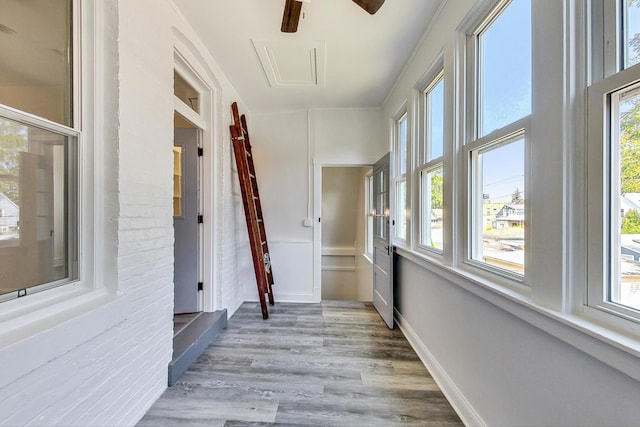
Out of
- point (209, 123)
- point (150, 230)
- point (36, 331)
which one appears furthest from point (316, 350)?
point (209, 123)

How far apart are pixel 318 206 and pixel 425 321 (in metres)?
2.04

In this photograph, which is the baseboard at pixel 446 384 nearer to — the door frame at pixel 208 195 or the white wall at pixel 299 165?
the white wall at pixel 299 165

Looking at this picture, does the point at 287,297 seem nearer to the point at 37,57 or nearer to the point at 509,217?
the point at 509,217

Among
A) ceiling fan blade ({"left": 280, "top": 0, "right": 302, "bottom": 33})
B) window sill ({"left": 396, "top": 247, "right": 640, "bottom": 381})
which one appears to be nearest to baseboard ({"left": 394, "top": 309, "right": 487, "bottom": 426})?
window sill ({"left": 396, "top": 247, "right": 640, "bottom": 381})

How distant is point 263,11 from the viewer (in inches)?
76.4

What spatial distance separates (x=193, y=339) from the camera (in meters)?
2.22

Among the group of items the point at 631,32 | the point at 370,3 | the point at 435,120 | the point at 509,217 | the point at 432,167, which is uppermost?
the point at 370,3

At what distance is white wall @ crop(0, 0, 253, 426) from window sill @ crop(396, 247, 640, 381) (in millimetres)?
1930

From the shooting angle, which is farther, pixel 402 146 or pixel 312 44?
pixel 402 146

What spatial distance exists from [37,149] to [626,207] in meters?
2.29

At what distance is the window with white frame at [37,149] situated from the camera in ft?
3.45

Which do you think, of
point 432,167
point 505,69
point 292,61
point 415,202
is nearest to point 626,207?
point 505,69

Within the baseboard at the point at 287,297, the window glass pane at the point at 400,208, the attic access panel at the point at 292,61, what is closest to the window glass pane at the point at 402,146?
the window glass pane at the point at 400,208

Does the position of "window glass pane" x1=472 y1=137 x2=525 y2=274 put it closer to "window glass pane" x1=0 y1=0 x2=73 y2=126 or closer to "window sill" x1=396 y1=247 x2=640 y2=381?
"window sill" x1=396 y1=247 x2=640 y2=381
